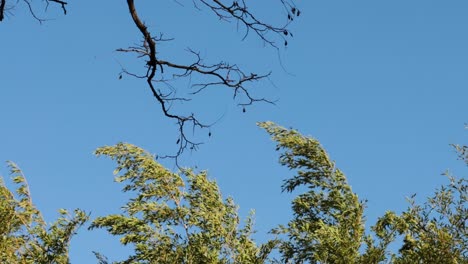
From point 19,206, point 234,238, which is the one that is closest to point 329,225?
point 234,238

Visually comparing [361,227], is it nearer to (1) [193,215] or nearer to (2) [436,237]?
(2) [436,237]

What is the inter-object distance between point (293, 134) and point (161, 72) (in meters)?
9.04

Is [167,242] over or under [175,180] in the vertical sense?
under

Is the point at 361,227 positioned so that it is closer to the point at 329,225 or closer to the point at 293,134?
the point at 329,225

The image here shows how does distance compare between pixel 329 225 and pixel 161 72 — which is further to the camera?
pixel 329 225

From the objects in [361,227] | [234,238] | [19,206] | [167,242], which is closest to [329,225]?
[361,227]

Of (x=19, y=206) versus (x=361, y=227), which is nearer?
(x=361, y=227)

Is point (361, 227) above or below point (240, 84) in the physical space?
above

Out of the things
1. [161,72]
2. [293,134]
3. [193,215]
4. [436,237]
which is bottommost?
[161,72]

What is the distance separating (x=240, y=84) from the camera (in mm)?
4715

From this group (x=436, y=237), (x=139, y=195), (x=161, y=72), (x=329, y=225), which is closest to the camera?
(x=161, y=72)

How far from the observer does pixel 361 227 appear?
11852 mm

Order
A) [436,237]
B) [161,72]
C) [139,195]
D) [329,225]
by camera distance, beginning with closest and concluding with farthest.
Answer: [161,72] < [436,237] < [329,225] < [139,195]

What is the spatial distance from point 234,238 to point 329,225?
1491 mm
